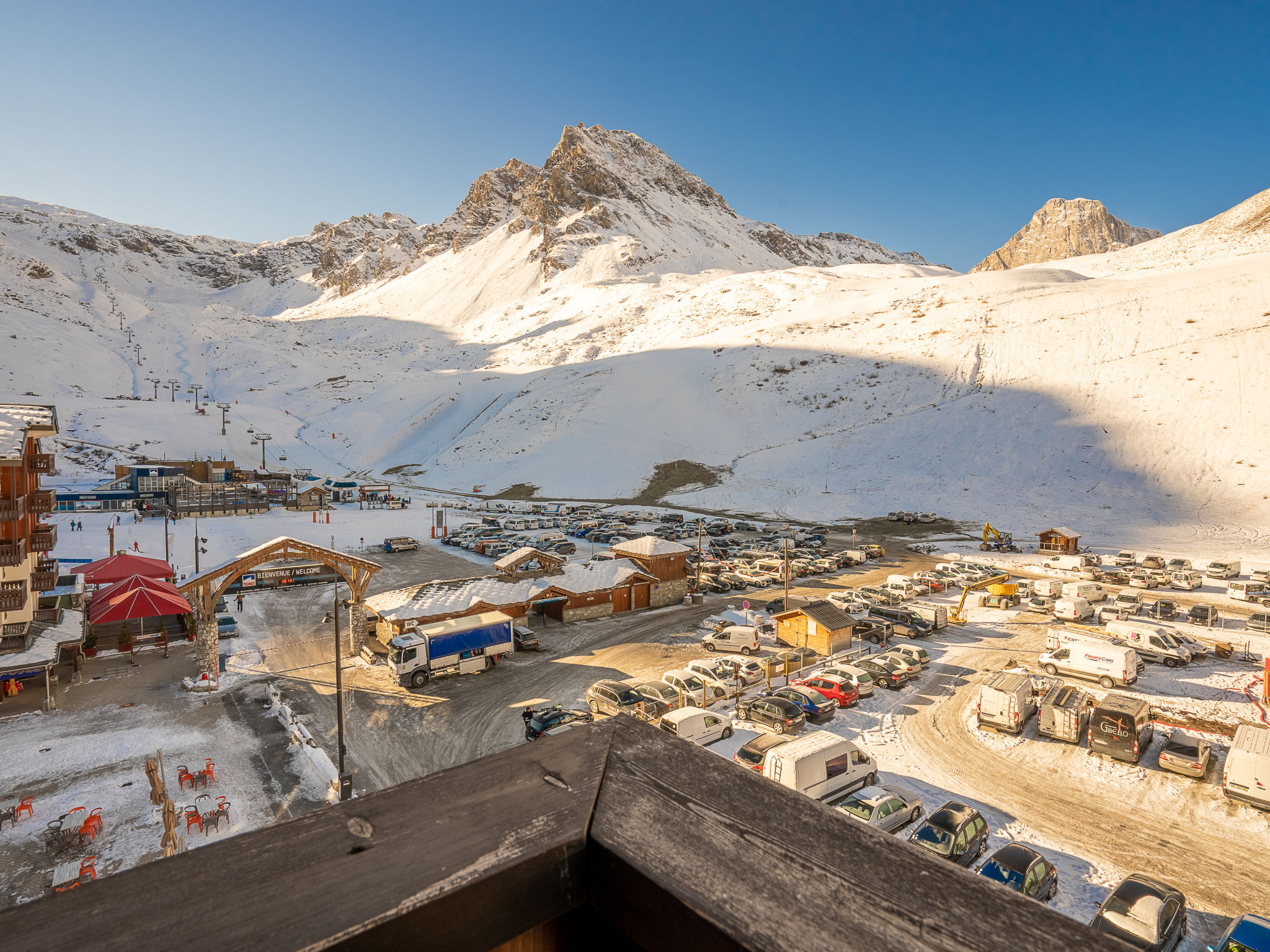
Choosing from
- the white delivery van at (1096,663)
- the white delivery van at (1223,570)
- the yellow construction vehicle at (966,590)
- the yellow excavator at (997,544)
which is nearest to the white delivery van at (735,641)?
the white delivery van at (1096,663)

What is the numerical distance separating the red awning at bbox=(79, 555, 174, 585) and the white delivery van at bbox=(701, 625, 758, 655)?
2689 centimetres

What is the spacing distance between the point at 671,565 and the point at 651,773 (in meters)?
31.9

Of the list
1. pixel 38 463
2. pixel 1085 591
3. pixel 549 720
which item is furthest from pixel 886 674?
pixel 38 463

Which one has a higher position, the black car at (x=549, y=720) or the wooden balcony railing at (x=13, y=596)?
the wooden balcony railing at (x=13, y=596)

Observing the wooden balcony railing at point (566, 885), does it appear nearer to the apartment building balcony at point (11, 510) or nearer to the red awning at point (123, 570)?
the apartment building balcony at point (11, 510)

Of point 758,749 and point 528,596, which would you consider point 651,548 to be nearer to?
point 528,596

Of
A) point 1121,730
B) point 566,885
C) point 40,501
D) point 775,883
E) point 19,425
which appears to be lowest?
point 1121,730

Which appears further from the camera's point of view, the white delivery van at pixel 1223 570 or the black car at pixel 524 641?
the white delivery van at pixel 1223 570

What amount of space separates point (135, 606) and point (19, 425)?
8.08 m

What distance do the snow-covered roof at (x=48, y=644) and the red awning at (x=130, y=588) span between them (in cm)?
124

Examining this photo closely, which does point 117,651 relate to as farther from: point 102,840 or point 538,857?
point 538,857

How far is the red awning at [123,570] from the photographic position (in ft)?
97.4

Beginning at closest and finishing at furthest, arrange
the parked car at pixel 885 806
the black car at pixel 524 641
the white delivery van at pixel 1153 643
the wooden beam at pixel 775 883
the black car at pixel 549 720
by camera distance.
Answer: the wooden beam at pixel 775 883, the parked car at pixel 885 806, the black car at pixel 549 720, the white delivery van at pixel 1153 643, the black car at pixel 524 641

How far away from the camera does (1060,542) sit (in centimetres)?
4622
